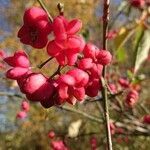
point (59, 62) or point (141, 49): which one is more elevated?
point (59, 62)

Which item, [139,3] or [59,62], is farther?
[139,3]

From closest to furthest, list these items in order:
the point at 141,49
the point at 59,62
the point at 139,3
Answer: the point at 59,62 < the point at 141,49 < the point at 139,3

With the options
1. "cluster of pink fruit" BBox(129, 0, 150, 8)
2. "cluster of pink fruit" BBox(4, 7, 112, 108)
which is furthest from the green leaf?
"cluster of pink fruit" BBox(129, 0, 150, 8)

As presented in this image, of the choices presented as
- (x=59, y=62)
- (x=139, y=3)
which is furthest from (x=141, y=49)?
(x=139, y=3)

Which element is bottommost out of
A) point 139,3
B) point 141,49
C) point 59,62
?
point 139,3

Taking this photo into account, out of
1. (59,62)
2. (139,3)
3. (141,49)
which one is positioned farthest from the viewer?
(139,3)

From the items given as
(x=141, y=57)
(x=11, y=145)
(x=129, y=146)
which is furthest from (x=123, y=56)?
(x=11, y=145)

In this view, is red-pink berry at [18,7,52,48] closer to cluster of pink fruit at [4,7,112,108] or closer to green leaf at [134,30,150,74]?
cluster of pink fruit at [4,7,112,108]

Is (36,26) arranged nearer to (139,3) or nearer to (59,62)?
(59,62)
